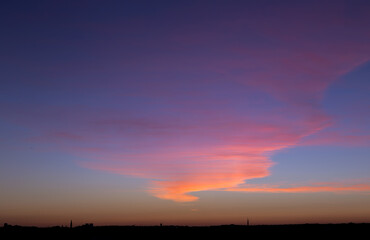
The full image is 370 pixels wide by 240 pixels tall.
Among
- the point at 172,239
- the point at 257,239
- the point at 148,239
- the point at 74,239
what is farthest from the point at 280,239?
the point at 74,239

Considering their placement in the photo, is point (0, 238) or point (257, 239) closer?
point (0, 238)

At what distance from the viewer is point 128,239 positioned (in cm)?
9038

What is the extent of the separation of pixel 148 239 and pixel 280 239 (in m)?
32.1

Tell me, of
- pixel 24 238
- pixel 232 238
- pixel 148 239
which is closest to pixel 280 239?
pixel 232 238

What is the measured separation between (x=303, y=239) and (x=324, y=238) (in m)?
5.51

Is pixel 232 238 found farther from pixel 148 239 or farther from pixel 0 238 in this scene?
pixel 0 238

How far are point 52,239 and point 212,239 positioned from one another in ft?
127

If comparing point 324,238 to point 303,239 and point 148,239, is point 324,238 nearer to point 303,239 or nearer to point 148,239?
point 303,239

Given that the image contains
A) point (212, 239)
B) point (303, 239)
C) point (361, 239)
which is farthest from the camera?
point (212, 239)

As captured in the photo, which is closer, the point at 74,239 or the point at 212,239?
the point at 74,239

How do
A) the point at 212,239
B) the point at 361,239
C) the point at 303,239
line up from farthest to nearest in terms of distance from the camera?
1. the point at 212,239
2. the point at 303,239
3. the point at 361,239

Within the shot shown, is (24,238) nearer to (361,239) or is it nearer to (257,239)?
(257,239)

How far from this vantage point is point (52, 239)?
86375mm

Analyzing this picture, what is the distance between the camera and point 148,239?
90000 millimetres
